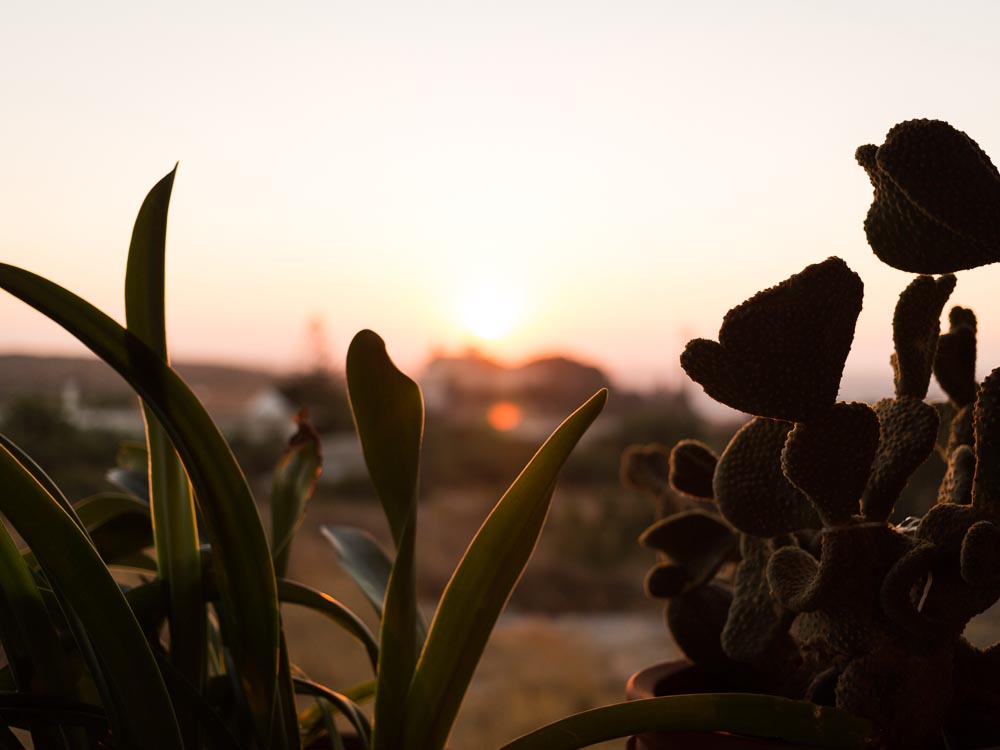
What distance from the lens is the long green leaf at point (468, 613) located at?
0.46 meters

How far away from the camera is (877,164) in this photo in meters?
0.42

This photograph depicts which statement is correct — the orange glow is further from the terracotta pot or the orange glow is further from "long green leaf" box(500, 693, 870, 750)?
"long green leaf" box(500, 693, 870, 750)

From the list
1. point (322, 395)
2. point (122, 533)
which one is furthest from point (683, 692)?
point (322, 395)

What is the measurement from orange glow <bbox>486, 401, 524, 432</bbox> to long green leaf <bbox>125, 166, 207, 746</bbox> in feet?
29.7

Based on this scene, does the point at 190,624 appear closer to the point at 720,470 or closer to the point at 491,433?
the point at 720,470

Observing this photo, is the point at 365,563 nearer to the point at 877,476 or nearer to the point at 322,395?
the point at 877,476

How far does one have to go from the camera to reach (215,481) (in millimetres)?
420

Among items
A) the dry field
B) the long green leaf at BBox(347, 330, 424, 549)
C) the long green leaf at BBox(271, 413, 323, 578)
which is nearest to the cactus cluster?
the long green leaf at BBox(347, 330, 424, 549)

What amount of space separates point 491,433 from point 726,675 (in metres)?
7.28

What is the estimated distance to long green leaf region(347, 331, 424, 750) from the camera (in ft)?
1.44

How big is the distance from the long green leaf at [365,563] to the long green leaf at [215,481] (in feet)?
0.44

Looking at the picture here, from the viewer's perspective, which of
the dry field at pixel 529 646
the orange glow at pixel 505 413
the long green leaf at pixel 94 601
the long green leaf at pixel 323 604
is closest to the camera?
the long green leaf at pixel 94 601

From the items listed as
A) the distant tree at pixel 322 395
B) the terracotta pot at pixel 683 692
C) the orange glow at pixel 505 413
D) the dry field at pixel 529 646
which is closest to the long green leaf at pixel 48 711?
the terracotta pot at pixel 683 692

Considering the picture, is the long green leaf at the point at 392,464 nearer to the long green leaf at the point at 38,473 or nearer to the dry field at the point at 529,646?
the long green leaf at the point at 38,473
